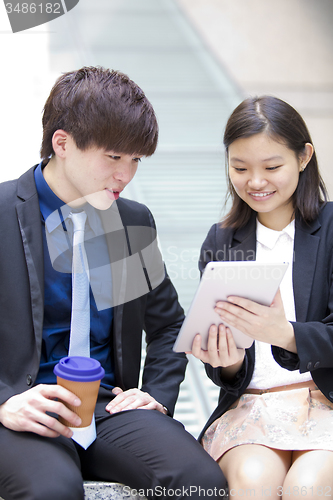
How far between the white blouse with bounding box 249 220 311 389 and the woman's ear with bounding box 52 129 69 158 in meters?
0.69

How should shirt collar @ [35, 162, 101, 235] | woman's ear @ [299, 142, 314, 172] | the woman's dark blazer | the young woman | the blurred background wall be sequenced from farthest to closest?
the blurred background wall < woman's ear @ [299, 142, 314, 172] < shirt collar @ [35, 162, 101, 235] < the woman's dark blazer < the young woman

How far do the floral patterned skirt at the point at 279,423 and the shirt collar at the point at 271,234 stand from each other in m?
0.47

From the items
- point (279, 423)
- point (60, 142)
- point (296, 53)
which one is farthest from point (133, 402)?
point (296, 53)

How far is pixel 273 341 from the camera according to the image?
4.56ft

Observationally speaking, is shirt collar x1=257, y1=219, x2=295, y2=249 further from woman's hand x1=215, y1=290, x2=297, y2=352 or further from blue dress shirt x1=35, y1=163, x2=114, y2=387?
blue dress shirt x1=35, y1=163, x2=114, y2=387

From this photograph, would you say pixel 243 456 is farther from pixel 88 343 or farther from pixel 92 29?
pixel 92 29

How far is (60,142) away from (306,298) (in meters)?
0.87

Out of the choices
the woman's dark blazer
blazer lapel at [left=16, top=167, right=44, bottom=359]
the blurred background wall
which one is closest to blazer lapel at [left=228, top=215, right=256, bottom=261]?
the woman's dark blazer

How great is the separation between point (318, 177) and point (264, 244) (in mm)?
289

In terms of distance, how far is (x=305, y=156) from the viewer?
65.4 inches

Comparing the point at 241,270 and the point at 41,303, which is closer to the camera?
the point at 241,270

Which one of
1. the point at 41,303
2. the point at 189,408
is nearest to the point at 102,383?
the point at 41,303

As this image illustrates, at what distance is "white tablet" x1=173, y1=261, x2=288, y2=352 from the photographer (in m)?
1.21

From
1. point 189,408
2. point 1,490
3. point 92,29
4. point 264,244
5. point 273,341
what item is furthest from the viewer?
point 92,29
